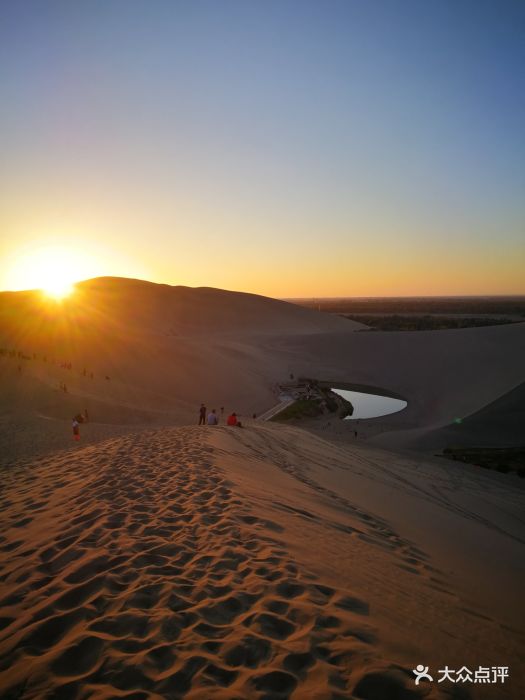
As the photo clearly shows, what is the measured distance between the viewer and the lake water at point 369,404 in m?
29.8

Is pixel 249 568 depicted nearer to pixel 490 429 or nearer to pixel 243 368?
pixel 490 429

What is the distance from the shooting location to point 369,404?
32.9 meters

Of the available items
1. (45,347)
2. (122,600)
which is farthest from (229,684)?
(45,347)

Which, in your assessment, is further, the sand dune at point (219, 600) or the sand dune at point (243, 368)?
the sand dune at point (243, 368)

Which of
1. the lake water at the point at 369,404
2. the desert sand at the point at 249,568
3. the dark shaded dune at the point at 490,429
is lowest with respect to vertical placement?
the lake water at the point at 369,404

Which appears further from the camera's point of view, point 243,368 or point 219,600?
point 243,368

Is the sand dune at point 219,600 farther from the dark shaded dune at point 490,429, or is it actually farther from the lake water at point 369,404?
the lake water at point 369,404

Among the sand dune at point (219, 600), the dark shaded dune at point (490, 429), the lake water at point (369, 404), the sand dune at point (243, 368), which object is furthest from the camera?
the lake water at point (369, 404)

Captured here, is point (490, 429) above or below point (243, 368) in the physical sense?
below

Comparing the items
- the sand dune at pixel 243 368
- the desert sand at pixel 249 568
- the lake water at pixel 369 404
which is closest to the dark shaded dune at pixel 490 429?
the sand dune at pixel 243 368

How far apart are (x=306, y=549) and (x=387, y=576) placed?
35.7 inches

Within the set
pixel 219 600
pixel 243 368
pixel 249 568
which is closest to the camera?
pixel 219 600

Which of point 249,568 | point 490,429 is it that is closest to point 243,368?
point 490,429

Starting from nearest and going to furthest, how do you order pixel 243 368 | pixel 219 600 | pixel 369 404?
pixel 219 600
pixel 369 404
pixel 243 368
